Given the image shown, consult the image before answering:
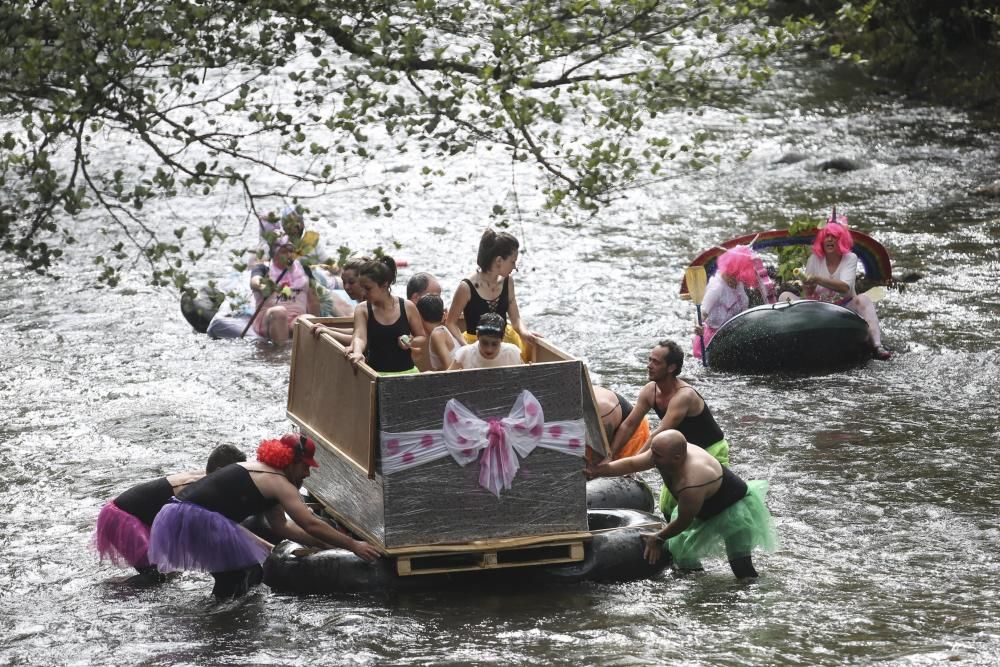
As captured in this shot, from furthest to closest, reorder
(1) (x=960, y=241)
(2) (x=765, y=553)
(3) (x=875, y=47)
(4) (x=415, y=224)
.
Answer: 1. (3) (x=875, y=47)
2. (4) (x=415, y=224)
3. (1) (x=960, y=241)
4. (2) (x=765, y=553)

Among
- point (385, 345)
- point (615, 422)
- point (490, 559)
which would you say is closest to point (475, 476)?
point (490, 559)

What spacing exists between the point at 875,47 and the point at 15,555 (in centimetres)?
2562

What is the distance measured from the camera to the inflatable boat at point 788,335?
52.4ft

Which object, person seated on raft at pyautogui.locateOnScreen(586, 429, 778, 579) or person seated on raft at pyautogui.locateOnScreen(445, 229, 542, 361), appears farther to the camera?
person seated on raft at pyautogui.locateOnScreen(445, 229, 542, 361)

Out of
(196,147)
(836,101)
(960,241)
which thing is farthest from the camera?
(836,101)

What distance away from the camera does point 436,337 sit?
36.9 ft

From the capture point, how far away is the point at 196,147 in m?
28.2

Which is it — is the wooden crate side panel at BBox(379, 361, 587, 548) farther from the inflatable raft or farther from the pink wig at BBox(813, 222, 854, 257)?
the pink wig at BBox(813, 222, 854, 257)

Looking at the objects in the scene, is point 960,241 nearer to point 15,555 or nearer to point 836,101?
point 836,101

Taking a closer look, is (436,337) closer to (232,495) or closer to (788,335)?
(232,495)

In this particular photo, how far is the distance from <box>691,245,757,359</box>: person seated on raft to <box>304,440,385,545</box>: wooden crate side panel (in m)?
6.38

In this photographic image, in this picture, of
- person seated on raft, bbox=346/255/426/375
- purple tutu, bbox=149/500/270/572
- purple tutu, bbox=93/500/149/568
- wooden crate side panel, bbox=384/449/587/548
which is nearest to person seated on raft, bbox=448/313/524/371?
person seated on raft, bbox=346/255/426/375

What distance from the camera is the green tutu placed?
994 cm

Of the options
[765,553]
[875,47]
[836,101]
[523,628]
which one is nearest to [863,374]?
[765,553]
